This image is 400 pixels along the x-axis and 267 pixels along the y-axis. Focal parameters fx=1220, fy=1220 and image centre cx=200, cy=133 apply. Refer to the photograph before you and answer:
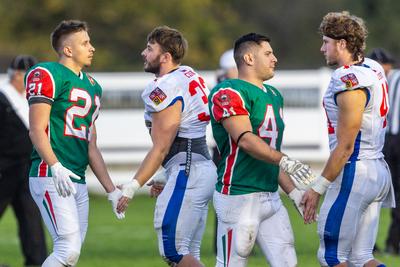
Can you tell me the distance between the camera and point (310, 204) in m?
8.41

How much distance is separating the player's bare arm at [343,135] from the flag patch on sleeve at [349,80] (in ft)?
0.16

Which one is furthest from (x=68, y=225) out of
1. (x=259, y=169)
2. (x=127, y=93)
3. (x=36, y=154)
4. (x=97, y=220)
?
(x=127, y=93)

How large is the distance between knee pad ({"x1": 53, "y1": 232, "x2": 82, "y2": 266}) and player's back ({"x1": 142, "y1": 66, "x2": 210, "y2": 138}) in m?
1.09

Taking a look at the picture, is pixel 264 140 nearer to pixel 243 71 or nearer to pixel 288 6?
pixel 243 71

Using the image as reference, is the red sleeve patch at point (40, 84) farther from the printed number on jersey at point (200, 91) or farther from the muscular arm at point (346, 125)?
the muscular arm at point (346, 125)

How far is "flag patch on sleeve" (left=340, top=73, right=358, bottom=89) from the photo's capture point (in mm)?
8266

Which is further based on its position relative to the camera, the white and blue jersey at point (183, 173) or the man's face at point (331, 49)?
the white and blue jersey at point (183, 173)

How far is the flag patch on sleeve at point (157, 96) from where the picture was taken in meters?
8.88

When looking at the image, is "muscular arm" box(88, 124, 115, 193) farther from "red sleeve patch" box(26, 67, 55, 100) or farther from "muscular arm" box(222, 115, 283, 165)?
"muscular arm" box(222, 115, 283, 165)

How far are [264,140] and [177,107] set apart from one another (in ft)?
2.65

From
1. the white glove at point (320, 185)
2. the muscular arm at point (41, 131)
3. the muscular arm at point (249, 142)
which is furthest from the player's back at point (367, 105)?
the muscular arm at point (41, 131)

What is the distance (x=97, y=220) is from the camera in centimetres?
1873

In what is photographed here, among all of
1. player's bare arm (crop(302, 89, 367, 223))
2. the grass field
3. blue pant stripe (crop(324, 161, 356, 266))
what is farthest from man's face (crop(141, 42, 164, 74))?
the grass field

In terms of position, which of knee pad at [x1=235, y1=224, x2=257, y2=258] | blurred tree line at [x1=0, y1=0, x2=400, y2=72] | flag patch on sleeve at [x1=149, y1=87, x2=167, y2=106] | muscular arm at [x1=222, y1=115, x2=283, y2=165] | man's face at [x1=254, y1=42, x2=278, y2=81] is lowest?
blurred tree line at [x1=0, y1=0, x2=400, y2=72]
